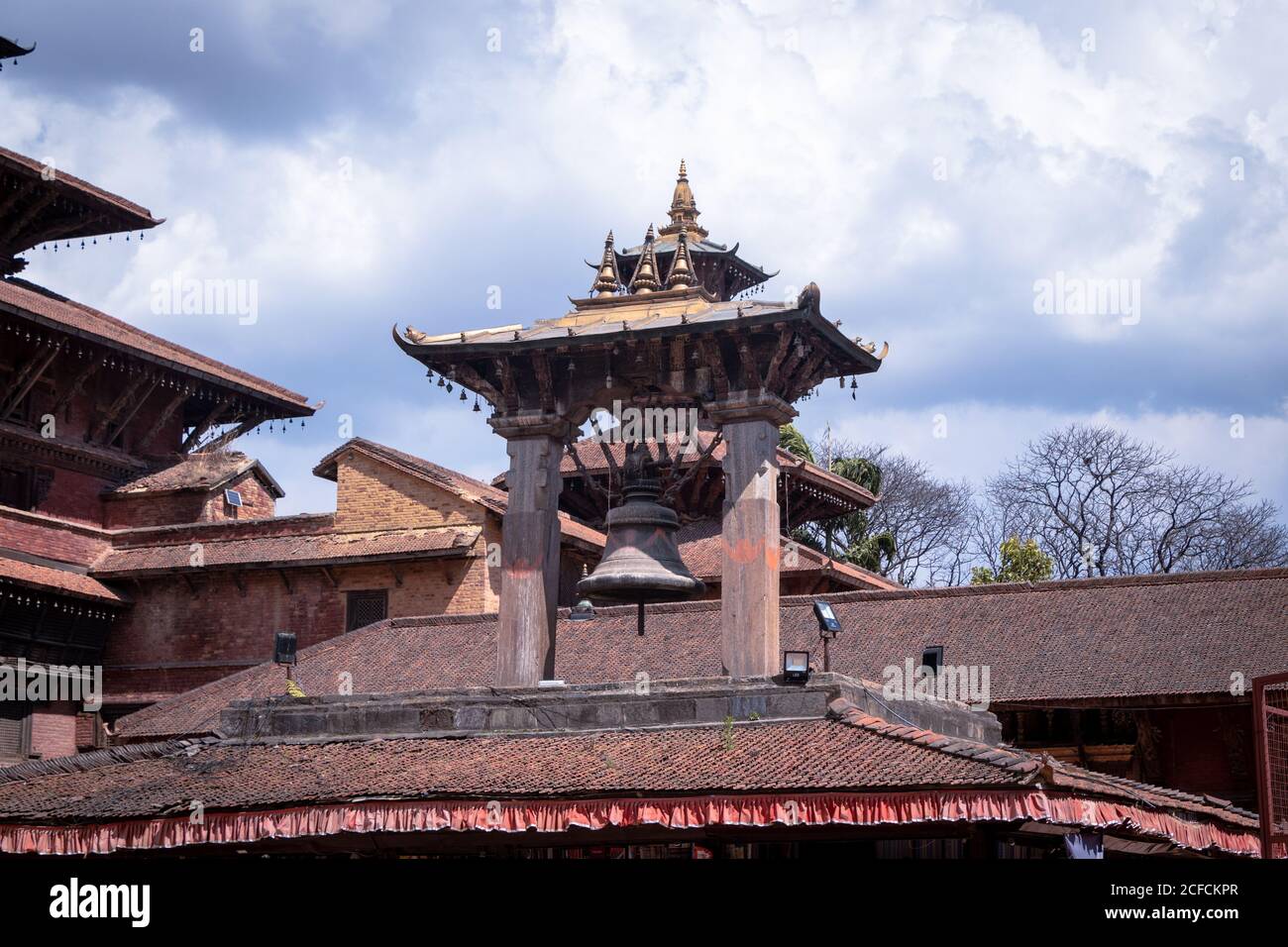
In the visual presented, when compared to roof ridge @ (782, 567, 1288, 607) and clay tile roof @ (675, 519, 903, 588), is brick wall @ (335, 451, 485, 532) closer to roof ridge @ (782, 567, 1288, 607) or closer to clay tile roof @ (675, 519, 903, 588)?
clay tile roof @ (675, 519, 903, 588)

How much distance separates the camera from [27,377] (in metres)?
36.3

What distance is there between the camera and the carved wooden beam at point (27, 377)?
36.2 metres

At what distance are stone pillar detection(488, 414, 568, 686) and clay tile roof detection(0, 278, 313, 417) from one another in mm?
20223

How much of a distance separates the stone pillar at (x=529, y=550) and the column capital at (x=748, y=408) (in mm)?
1822

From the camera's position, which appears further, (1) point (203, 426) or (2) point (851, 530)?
(2) point (851, 530)

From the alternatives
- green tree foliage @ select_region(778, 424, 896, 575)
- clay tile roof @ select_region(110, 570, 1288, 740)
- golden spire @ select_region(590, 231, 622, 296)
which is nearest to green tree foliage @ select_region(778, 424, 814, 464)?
green tree foliage @ select_region(778, 424, 896, 575)

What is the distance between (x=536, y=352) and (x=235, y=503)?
2417cm

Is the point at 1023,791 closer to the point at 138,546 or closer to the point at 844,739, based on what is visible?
the point at 844,739

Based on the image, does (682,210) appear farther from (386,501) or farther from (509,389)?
(509,389)

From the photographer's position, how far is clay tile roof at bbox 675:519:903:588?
36.1 m

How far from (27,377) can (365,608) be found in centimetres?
882

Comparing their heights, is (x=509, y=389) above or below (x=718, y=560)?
above

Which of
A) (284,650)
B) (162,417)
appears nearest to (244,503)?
(162,417)
